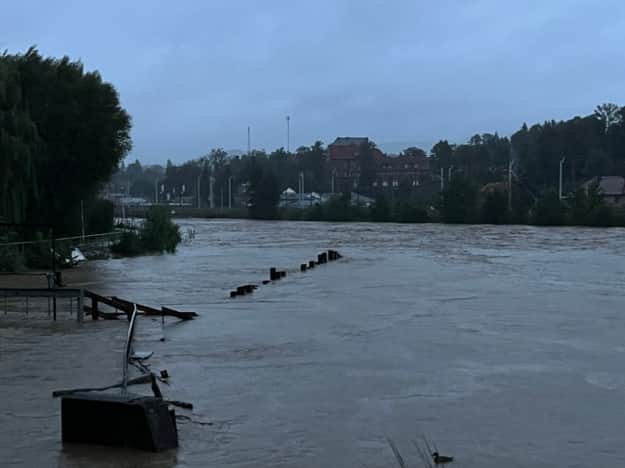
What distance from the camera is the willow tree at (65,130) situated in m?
43.9

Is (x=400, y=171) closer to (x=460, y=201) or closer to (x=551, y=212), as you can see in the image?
(x=460, y=201)

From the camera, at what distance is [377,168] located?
16075cm

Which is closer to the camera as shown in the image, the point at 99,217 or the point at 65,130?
the point at 65,130

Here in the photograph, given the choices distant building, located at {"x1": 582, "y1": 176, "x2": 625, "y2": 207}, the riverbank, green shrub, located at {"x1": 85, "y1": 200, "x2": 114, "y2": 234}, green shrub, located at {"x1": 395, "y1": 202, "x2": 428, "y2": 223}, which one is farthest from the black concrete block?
distant building, located at {"x1": 582, "y1": 176, "x2": 625, "y2": 207}

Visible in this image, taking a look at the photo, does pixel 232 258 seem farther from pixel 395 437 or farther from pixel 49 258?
pixel 395 437

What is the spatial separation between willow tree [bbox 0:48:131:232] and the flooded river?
13.7m

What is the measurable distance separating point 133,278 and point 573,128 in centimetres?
9488

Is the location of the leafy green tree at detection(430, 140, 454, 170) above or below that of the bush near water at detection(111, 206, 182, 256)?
above

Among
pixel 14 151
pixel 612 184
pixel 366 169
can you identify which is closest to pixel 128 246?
pixel 14 151

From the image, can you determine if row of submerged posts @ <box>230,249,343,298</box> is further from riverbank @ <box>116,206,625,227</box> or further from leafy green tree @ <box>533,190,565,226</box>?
leafy green tree @ <box>533,190,565,226</box>

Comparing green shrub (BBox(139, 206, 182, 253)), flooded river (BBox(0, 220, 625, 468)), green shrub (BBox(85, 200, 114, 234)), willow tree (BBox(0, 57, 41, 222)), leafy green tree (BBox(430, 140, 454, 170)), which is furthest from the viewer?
leafy green tree (BBox(430, 140, 454, 170))

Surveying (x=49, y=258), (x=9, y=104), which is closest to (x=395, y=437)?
(x=49, y=258)

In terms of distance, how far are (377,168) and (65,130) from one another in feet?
387

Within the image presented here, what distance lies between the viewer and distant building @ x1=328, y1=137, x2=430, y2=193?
159250 millimetres
